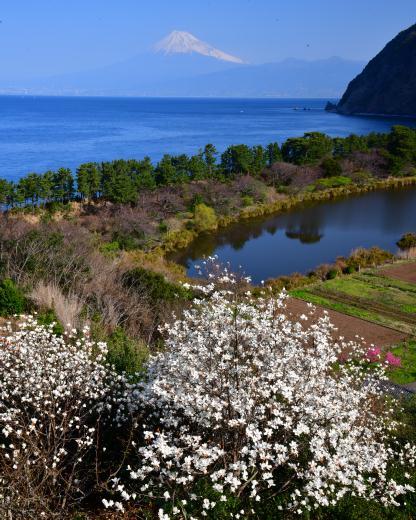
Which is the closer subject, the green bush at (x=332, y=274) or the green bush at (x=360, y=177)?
the green bush at (x=332, y=274)

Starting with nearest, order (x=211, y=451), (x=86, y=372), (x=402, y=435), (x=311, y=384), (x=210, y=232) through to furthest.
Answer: (x=211, y=451) < (x=311, y=384) < (x=86, y=372) < (x=402, y=435) < (x=210, y=232)

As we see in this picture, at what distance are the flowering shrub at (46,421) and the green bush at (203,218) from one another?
23.7 m

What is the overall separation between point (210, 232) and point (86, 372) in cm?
2540

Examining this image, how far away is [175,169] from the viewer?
3616 cm

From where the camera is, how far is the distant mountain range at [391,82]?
12788 cm

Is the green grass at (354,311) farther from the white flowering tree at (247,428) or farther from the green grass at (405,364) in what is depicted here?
the white flowering tree at (247,428)

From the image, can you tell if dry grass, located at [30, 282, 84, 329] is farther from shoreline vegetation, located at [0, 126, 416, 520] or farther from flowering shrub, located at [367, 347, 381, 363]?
flowering shrub, located at [367, 347, 381, 363]

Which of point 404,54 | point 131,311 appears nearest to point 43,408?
point 131,311

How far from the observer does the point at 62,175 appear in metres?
30.7

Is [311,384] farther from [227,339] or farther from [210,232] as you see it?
[210,232]

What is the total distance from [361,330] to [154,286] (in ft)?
24.9

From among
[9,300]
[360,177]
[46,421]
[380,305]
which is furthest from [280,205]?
[46,421]

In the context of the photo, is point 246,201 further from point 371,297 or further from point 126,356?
point 126,356

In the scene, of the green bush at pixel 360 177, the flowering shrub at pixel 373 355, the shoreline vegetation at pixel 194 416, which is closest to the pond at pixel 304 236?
the green bush at pixel 360 177
